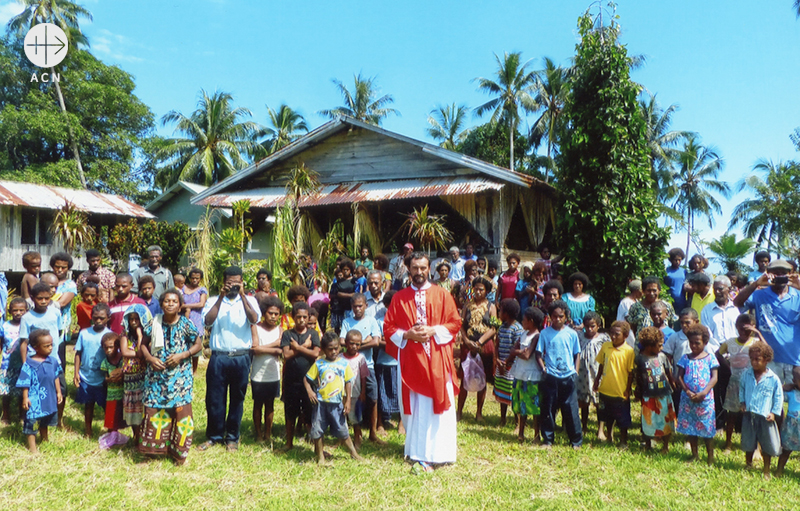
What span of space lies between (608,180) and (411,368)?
200 inches

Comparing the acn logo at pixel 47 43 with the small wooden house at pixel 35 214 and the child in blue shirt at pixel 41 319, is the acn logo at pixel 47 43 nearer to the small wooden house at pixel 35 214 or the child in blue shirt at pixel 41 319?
the small wooden house at pixel 35 214

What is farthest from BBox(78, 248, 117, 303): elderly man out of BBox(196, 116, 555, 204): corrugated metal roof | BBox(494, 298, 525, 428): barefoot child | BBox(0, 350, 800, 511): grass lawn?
BBox(196, 116, 555, 204): corrugated metal roof

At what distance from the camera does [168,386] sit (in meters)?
5.07

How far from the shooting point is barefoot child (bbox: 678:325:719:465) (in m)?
5.30

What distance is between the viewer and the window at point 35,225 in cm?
1831

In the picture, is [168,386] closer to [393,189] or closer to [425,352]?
[425,352]

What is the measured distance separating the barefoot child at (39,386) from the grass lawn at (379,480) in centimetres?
24

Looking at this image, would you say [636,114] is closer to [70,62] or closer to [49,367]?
[49,367]

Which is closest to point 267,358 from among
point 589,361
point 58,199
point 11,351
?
point 11,351

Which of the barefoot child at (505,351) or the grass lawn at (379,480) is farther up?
the barefoot child at (505,351)

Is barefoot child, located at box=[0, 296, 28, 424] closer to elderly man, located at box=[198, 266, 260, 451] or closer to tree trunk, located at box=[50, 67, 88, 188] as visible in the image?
elderly man, located at box=[198, 266, 260, 451]

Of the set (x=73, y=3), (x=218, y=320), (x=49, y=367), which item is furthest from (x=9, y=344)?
(x=73, y=3)

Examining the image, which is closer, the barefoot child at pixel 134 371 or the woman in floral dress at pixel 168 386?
the woman in floral dress at pixel 168 386

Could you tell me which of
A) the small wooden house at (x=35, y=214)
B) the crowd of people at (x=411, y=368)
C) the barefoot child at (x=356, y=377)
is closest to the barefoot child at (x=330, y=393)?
the crowd of people at (x=411, y=368)
